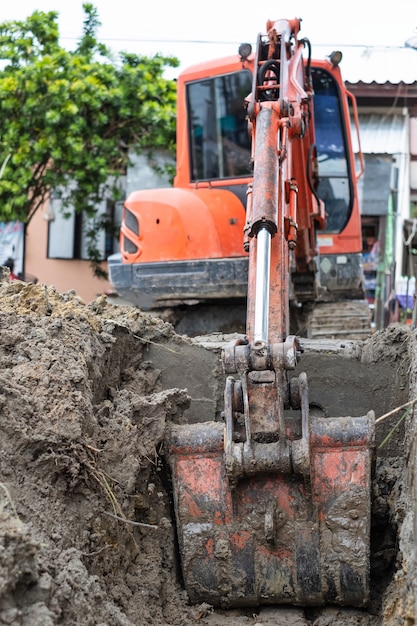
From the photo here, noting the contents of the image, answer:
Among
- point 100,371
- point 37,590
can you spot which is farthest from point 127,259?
point 37,590

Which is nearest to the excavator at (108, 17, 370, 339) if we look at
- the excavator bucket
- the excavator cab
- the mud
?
the mud

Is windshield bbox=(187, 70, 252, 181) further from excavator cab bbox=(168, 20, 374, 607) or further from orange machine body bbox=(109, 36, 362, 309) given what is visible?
excavator cab bbox=(168, 20, 374, 607)

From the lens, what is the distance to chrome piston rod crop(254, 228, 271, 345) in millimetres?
3576

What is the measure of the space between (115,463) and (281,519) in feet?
2.45

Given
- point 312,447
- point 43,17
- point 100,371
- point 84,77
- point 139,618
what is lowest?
point 139,618

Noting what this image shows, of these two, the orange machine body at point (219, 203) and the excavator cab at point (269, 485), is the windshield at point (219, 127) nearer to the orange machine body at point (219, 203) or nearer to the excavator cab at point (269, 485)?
the orange machine body at point (219, 203)

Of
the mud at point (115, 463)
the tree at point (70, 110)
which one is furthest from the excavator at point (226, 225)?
the tree at point (70, 110)

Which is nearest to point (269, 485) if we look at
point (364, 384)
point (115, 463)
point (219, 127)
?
point (115, 463)

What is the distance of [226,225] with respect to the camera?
671 cm

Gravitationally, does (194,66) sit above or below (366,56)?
below

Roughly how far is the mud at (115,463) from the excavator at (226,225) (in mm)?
1802

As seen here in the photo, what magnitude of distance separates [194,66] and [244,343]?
4.37m

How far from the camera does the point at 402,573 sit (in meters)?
3.16

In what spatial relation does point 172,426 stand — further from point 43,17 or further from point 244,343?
→ point 43,17
